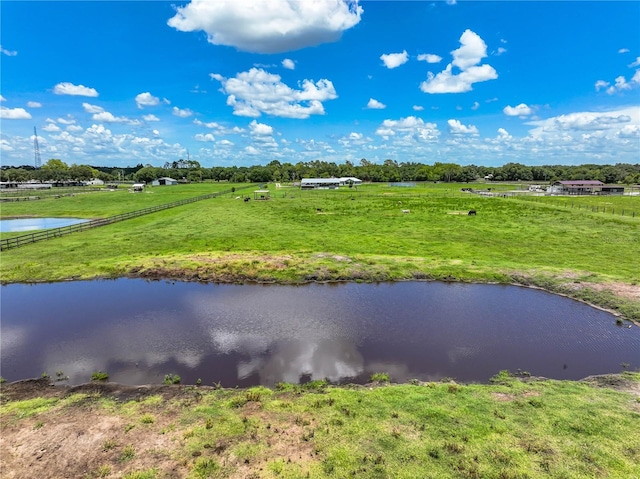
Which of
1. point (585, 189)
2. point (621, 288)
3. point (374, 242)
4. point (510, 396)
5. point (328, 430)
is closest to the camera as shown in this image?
point (328, 430)

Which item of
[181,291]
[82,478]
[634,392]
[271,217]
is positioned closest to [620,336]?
[634,392]

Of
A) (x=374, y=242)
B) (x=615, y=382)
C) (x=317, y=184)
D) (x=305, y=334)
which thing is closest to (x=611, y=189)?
(x=317, y=184)

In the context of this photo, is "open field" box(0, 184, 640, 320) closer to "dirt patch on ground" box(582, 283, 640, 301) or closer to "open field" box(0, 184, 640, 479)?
"dirt patch on ground" box(582, 283, 640, 301)

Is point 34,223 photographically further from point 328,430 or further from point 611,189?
point 611,189

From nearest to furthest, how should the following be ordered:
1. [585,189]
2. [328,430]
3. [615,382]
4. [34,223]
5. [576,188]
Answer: [328,430] → [615,382] → [34,223] → [576,188] → [585,189]

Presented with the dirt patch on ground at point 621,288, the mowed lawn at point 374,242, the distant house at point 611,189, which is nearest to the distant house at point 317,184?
the mowed lawn at point 374,242

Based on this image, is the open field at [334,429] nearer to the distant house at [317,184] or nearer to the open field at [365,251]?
the open field at [365,251]
